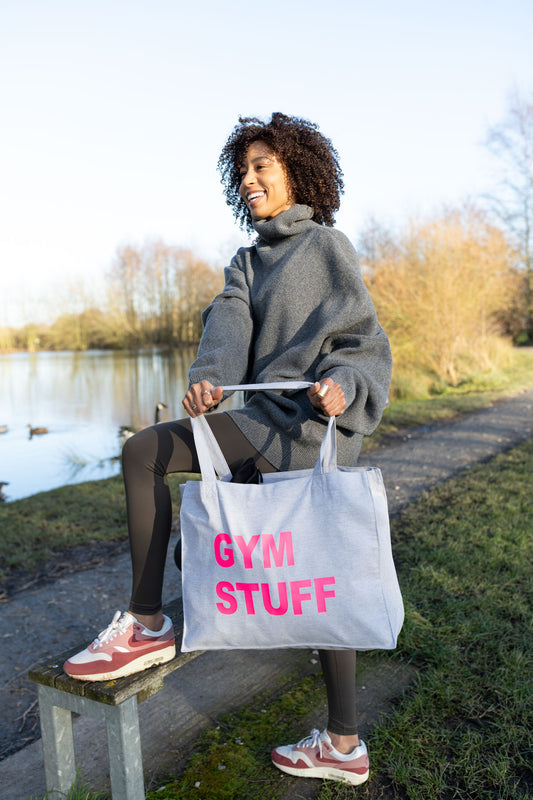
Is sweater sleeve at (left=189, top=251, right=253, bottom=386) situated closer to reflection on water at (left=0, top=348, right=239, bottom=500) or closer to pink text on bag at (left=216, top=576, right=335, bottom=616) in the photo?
pink text on bag at (left=216, top=576, right=335, bottom=616)

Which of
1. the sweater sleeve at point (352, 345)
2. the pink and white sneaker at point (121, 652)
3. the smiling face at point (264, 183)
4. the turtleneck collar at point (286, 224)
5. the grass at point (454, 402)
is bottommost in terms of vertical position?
the grass at point (454, 402)

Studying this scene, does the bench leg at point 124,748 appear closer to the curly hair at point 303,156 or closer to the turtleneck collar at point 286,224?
the turtleneck collar at point 286,224

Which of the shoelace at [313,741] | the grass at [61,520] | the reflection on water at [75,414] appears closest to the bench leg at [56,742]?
the shoelace at [313,741]

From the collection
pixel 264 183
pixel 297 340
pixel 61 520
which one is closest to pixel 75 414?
pixel 61 520

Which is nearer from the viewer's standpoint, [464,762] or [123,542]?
[464,762]

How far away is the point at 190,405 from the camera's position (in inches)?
71.8

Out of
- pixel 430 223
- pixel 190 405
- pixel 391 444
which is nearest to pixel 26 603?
pixel 190 405

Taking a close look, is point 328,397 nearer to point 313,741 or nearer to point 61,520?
point 313,741

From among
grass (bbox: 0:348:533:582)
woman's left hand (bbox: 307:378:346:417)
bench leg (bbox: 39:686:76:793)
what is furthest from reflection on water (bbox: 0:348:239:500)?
woman's left hand (bbox: 307:378:346:417)

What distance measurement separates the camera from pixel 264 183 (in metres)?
2.24

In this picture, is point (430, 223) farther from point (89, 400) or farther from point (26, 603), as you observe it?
point (26, 603)

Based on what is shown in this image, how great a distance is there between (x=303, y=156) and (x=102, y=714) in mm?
1941

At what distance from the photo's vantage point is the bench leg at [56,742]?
1.74m

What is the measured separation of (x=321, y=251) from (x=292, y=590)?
1128 mm
